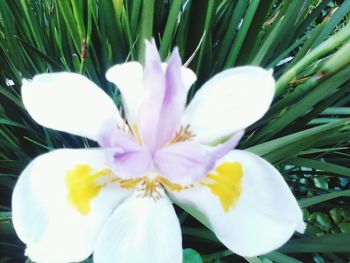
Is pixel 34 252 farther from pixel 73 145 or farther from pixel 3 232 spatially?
pixel 73 145

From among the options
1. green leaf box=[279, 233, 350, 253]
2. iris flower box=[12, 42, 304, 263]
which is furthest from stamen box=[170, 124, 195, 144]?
green leaf box=[279, 233, 350, 253]

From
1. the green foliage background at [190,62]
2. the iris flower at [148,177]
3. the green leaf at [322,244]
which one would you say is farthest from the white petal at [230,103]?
the green leaf at [322,244]

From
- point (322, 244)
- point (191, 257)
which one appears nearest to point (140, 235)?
point (191, 257)

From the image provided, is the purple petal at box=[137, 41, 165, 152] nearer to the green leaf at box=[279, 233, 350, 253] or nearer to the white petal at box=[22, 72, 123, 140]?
the white petal at box=[22, 72, 123, 140]

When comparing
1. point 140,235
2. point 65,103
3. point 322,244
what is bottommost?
point 322,244

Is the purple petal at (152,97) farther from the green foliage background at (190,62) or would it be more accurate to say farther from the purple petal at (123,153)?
the green foliage background at (190,62)

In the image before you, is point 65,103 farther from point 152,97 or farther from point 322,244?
point 322,244

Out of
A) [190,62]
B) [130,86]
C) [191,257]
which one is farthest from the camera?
[190,62]

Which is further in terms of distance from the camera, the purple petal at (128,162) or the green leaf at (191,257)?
the green leaf at (191,257)
